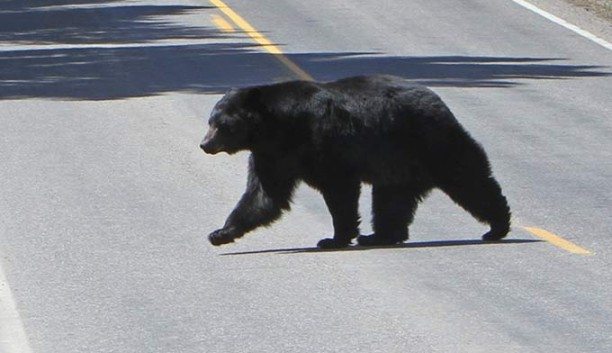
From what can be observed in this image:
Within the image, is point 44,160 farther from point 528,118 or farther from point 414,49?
point 414,49

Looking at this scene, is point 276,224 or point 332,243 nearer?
point 332,243

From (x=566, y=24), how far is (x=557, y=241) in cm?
1480

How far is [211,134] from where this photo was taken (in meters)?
10.5

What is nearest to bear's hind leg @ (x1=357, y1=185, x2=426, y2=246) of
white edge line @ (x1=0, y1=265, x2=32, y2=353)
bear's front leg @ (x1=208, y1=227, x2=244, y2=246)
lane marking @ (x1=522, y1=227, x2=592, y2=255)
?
bear's front leg @ (x1=208, y1=227, x2=244, y2=246)

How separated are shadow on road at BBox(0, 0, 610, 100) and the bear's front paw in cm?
824

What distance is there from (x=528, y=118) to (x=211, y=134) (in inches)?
291

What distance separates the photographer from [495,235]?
35.7 ft

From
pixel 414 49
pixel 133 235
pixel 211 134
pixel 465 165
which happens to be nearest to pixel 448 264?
pixel 465 165

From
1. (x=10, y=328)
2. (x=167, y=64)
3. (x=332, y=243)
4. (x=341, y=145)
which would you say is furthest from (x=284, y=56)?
(x=10, y=328)

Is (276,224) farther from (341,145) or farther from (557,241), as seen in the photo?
(557,241)

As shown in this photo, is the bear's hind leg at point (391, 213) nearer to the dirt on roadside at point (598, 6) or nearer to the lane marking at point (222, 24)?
the lane marking at point (222, 24)

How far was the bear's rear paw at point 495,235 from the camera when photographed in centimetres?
1084

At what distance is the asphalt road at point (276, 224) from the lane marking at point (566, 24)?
26 cm

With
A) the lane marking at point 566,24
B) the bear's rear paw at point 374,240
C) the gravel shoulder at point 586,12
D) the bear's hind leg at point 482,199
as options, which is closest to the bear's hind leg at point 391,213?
the bear's rear paw at point 374,240
